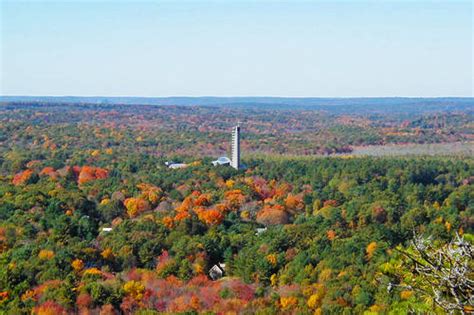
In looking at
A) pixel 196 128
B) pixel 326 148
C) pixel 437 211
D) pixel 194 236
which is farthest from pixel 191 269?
pixel 196 128

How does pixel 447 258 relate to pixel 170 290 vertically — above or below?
above

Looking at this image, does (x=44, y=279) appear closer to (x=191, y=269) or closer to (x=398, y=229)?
(x=191, y=269)

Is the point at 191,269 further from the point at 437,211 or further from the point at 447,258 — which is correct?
the point at 447,258

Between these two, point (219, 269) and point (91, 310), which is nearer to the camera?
point (91, 310)

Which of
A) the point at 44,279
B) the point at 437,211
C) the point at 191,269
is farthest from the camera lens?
the point at 437,211

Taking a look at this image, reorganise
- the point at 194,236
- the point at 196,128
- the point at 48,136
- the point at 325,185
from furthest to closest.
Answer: the point at 196,128
the point at 48,136
the point at 325,185
the point at 194,236

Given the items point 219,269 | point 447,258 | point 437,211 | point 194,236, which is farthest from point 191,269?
point 447,258
